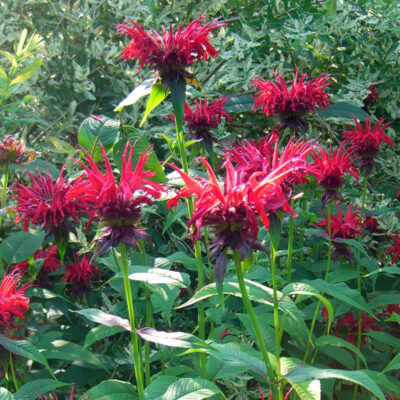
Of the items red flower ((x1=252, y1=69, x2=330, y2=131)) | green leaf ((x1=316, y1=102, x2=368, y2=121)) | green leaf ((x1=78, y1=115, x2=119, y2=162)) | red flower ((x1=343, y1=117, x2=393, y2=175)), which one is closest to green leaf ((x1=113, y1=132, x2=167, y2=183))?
green leaf ((x1=78, y1=115, x2=119, y2=162))

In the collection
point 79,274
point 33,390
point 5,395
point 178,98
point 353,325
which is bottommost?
point 353,325

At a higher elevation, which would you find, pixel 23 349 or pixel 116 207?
pixel 116 207

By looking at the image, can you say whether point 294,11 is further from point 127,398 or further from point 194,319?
point 127,398

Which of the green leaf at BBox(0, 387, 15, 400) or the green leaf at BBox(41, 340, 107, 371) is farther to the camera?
the green leaf at BBox(41, 340, 107, 371)

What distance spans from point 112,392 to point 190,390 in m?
0.27

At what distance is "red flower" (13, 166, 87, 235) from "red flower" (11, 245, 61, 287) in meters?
0.28

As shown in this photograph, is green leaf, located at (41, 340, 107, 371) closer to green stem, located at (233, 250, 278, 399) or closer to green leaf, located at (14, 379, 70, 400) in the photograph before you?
green leaf, located at (14, 379, 70, 400)

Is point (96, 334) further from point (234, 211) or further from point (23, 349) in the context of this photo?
point (234, 211)

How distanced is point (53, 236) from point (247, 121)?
1245 millimetres

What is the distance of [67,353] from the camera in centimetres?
117

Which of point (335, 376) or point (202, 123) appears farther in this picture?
point (202, 123)

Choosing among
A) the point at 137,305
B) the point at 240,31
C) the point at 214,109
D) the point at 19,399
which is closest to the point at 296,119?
the point at 214,109

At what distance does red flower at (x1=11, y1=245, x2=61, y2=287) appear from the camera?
4.89 ft

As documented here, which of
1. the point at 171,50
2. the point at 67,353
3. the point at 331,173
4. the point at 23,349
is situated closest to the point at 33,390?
the point at 23,349
